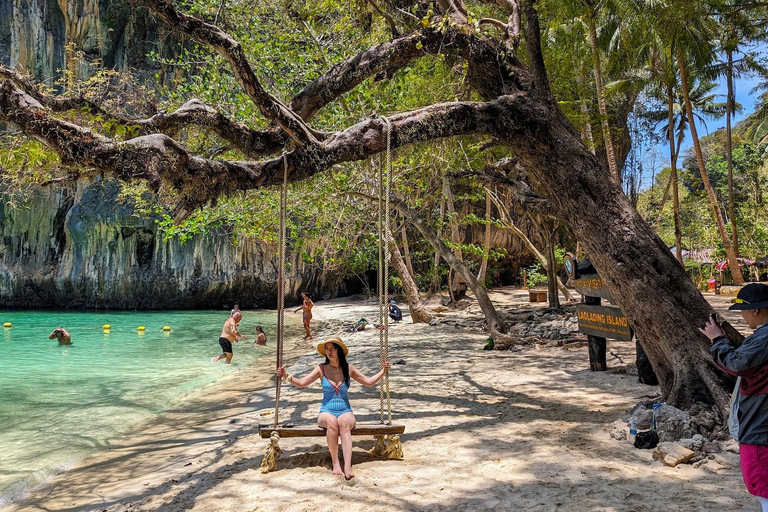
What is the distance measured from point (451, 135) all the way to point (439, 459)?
112 inches

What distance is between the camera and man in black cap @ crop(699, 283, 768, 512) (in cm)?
233

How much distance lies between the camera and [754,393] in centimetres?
243

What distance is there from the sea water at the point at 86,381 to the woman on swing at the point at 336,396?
3033 mm

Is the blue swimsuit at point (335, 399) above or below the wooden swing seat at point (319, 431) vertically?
above

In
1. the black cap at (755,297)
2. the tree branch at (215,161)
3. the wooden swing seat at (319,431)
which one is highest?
the tree branch at (215,161)

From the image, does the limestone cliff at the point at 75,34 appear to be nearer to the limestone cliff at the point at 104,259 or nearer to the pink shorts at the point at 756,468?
the limestone cliff at the point at 104,259

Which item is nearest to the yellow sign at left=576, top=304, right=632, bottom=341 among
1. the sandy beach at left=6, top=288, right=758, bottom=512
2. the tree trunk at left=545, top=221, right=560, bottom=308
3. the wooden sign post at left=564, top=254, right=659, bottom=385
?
the wooden sign post at left=564, top=254, right=659, bottom=385

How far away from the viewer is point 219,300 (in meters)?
28.0

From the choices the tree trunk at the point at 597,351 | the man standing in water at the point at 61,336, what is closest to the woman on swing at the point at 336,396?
the tree trunk at the point at 597,351

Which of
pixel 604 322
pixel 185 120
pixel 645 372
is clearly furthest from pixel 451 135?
pixel 645 372

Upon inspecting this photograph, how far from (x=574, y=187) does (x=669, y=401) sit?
2.06 meters

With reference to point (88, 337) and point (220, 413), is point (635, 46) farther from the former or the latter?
point (88, 337)

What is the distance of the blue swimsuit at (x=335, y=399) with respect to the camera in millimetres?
4000

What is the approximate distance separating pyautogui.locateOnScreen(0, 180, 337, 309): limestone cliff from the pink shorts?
73.6ft
